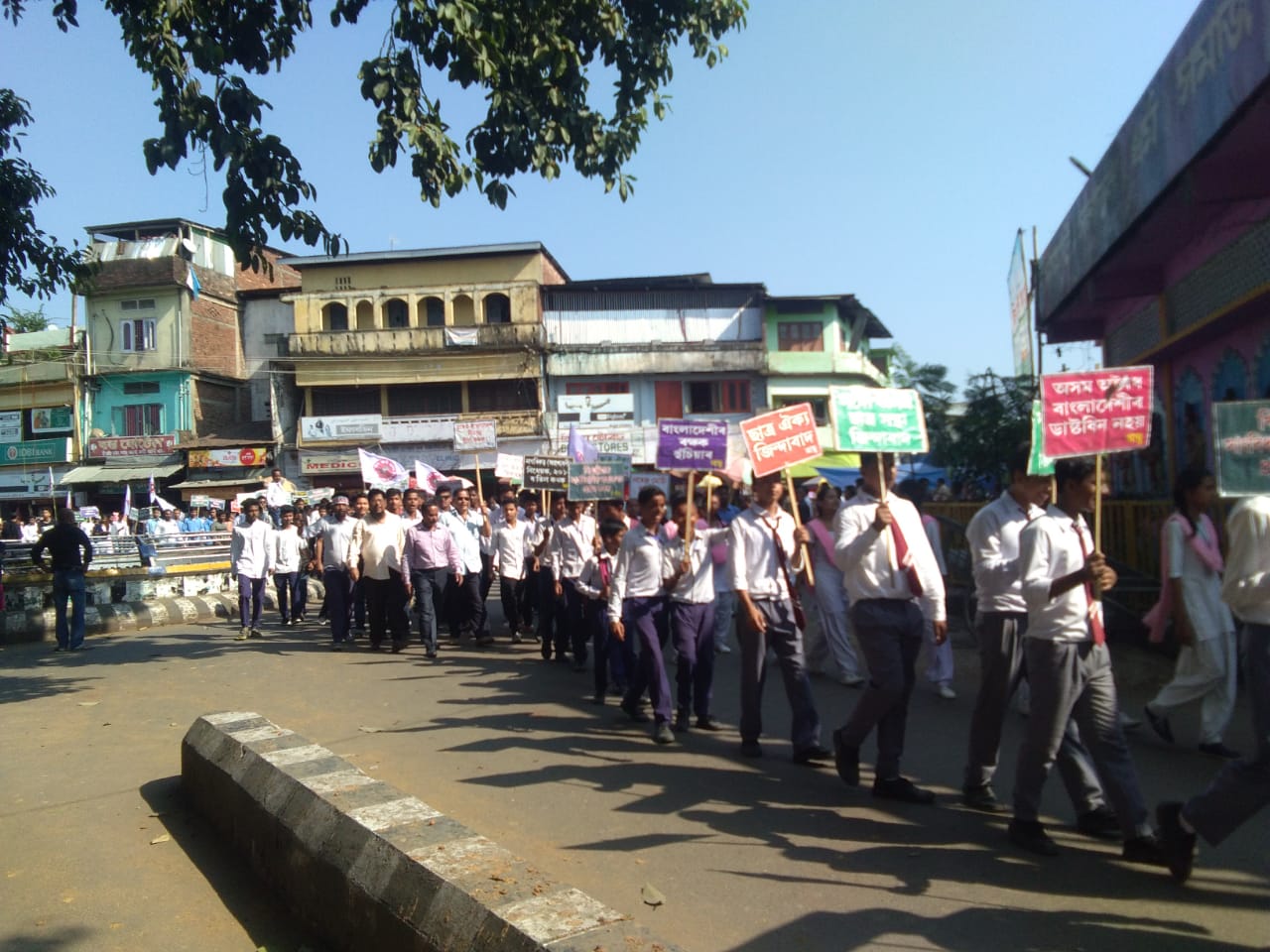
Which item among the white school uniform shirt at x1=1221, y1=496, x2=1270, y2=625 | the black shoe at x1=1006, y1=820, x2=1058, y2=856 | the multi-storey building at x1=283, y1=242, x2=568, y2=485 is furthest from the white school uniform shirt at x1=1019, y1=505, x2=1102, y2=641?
the multi-storey building at x1=283, y1=242, x2=568, y2=485

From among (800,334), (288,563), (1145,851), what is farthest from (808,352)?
(1145,851)

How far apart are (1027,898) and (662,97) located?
6890 mm

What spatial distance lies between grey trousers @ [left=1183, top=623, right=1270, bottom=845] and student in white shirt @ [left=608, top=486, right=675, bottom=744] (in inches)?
155

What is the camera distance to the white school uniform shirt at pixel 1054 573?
4480 mm

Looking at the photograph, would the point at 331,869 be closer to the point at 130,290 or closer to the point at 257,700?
the point at 257,700

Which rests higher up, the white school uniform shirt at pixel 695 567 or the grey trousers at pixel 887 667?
the white school uniform shirt at pixel 695 567

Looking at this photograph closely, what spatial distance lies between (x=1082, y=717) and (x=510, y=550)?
826cm

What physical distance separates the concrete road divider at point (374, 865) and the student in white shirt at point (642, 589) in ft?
9.07

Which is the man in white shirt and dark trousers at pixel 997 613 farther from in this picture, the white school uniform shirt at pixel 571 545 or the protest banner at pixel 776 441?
the white school uniform shirt at pixel 571 545

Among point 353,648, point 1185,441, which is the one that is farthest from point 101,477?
point 1185,441

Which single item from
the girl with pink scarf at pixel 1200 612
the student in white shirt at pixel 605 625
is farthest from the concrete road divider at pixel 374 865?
the girl with pink scarf at pixel 1200 612

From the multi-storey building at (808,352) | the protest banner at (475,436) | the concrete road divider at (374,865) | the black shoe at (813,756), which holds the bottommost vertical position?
the black shoe at (813,756)

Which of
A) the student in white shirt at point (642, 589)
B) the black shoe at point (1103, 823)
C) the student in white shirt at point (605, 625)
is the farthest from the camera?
the student in white shirt at point (605, 625)

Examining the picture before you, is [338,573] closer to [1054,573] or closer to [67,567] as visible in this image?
[67,567]
